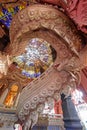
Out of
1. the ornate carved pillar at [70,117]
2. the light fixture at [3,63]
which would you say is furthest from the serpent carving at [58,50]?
the ornate carved pillar at [70,117]

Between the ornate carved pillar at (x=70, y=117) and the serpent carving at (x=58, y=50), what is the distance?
2847 mm

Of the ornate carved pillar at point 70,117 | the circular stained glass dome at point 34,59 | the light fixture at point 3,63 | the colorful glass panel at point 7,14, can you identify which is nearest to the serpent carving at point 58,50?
the light fixture at point 3,63

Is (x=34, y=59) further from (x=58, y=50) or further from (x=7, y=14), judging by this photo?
(x=58, y=50)

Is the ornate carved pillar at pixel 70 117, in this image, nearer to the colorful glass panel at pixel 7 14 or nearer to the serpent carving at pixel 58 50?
the colorful glass panel at pixel 7 14

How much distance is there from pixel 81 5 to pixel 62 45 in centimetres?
43

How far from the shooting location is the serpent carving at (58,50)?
4.13ft

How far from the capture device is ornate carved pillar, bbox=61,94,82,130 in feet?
14.3

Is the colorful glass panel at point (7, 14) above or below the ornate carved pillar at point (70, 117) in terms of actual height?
above

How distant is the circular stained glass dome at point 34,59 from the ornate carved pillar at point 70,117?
1.03 metres

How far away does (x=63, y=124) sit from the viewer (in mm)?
4844

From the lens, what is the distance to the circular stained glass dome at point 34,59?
415cm

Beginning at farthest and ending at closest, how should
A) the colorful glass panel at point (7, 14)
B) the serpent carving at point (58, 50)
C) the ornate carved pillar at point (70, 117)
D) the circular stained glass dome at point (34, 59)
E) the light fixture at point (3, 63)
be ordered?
1. the ornate carved pillar at point (70, 117)
2. the circular stained glass dome at point (34, 59)
3. the colorful glass panel at point (7, 14)
4. the light fixture at point (3, 63)
5. the serpent carving at point (58, 50)

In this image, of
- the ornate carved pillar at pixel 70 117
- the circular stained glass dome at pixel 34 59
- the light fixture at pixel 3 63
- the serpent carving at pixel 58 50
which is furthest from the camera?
the ornate carved pillar at pixel 70 117

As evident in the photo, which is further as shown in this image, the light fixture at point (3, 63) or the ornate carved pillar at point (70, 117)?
the ornate carved pillar at point (70, 117)
